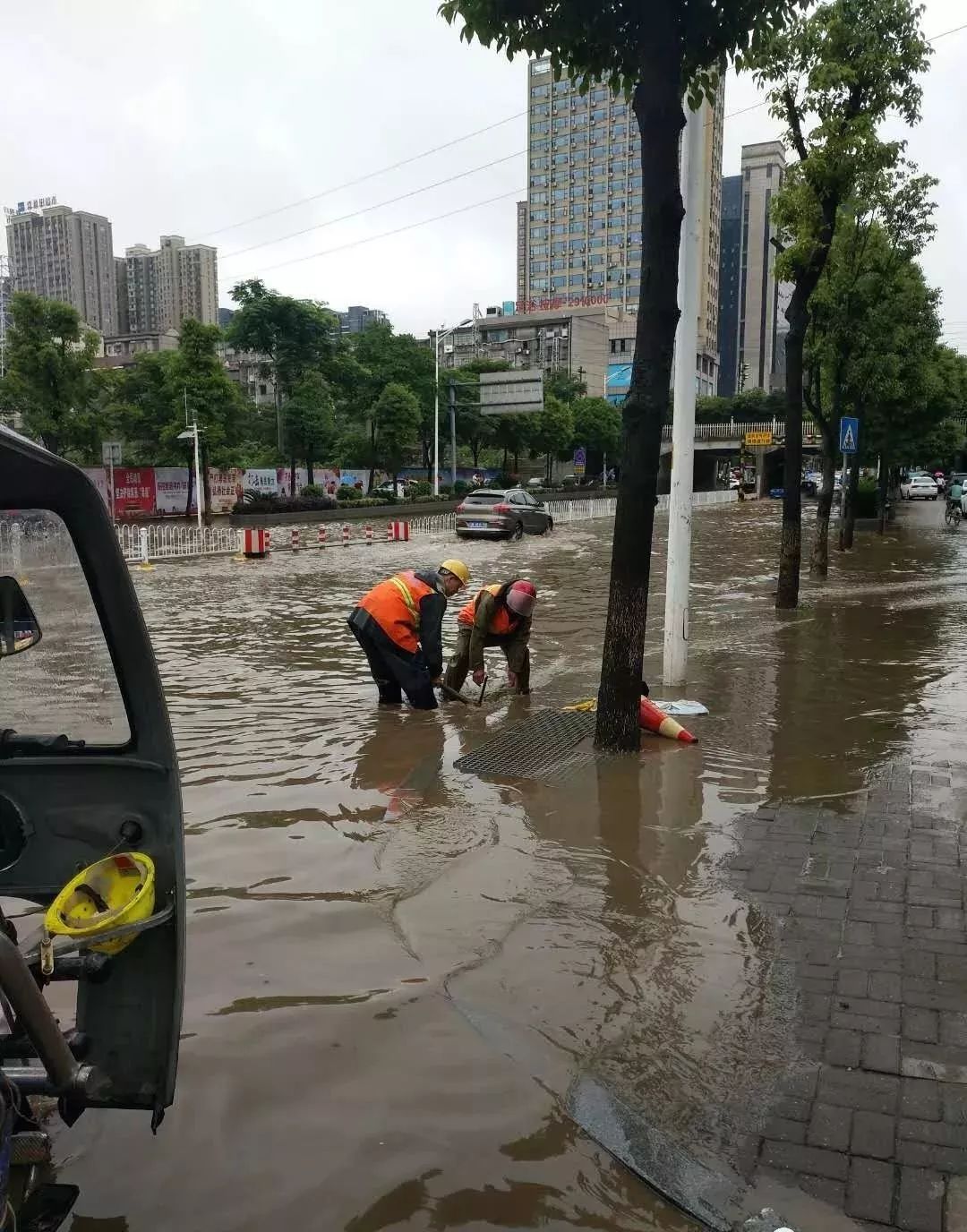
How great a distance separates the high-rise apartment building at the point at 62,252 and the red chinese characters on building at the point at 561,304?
47493 millimetres

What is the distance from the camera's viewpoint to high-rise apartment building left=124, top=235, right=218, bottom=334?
3593 inches

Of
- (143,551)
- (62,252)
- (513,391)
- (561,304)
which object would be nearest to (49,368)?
(143,551)

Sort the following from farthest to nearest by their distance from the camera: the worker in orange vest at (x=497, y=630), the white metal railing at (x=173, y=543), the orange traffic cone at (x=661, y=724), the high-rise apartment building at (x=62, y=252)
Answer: the high-rise apartment building at (x=62, y=252)
the white metal railing at (x=173, y=543)
the worker in orange vest at (x=497, y=630)
the orange traffic cone at (x=661, y=724)

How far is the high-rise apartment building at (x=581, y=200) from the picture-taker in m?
131

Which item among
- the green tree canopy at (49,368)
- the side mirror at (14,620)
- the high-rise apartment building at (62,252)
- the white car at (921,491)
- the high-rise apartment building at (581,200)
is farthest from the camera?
the high-rise apartment building at (581,200)

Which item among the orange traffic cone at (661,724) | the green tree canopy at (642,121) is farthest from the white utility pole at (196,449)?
the green tree canopy at (642,121)

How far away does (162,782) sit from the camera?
2.44 metres

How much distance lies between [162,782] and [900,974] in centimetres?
269

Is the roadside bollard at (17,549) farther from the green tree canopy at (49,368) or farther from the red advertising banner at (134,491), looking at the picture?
the red advertising banner at (134,491)

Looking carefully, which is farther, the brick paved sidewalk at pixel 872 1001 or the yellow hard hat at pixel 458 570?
the yellow hard hat at pixel 458 570

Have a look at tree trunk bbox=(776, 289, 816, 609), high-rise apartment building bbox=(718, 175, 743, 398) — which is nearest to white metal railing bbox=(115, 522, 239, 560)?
tree trunk bbox=(776, 289, 816, 609)

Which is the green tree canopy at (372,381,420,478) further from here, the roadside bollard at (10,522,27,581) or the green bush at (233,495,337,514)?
the roadside bollard at (10,522,27,581)

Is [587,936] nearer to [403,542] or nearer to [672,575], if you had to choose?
[672,575]

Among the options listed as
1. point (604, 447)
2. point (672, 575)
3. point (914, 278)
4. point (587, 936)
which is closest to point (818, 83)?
point (672, 575)
